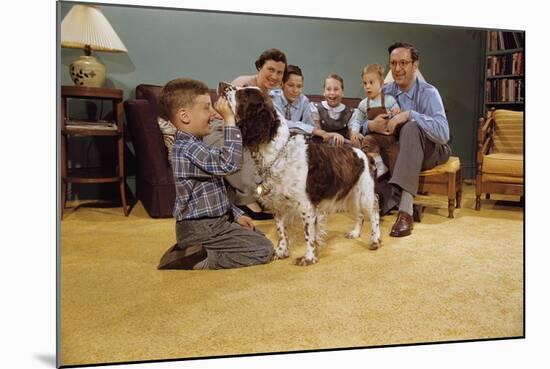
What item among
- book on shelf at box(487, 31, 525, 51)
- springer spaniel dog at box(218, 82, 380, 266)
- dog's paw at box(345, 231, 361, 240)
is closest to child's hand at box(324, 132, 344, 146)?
springer spaniel dog at box(218, 82, 380, 266)

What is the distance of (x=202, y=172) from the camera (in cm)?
186

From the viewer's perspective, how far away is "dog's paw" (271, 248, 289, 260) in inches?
76.6

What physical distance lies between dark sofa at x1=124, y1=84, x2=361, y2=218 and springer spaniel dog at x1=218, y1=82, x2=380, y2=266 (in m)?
0.17

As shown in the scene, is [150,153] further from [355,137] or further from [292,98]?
[355,137]

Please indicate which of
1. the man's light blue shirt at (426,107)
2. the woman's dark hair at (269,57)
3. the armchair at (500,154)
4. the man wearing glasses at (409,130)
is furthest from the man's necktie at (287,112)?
the armchair at (500,154)

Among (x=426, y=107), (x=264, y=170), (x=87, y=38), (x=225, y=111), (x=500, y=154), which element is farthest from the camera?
(x=500, y=154)

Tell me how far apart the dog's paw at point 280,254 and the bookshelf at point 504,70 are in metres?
1.03

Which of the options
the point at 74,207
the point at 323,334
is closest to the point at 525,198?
the point at 323,334

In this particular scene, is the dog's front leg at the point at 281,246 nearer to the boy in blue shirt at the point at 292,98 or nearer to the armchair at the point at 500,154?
the boy in blue shirt at the point at 292,98

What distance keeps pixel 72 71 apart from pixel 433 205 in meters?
1.46

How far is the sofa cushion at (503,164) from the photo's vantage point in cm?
209

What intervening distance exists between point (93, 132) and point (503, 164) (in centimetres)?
167

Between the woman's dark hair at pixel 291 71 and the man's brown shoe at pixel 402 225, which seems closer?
the woman's dark hair at pixel 291 71

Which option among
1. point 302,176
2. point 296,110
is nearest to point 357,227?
point 302,176
